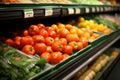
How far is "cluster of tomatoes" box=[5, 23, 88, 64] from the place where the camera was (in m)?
1.78

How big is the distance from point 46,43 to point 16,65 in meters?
0.71

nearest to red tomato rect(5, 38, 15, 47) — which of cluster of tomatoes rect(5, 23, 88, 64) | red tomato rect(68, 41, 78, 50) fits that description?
cluster of tomatoes rect(5, 23, 88, 64)

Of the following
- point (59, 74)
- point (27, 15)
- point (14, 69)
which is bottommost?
point (59, 74)

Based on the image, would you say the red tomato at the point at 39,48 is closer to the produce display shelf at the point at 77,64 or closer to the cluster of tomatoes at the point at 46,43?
the cluster of tomatoes at the point at 46,43

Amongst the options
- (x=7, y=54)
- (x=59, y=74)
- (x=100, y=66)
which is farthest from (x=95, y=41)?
(x=7, y=54)

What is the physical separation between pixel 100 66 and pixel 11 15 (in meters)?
2.03

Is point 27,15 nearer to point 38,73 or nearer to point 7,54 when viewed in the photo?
point 7,54

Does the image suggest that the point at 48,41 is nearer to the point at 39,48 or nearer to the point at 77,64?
the point at 39,48

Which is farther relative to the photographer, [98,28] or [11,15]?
[98,28]

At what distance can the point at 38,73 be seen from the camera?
1.38m

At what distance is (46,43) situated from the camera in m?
2.02

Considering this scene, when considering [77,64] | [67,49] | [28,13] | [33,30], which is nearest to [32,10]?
[28,13]

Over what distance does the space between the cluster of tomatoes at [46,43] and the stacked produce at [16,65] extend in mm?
185

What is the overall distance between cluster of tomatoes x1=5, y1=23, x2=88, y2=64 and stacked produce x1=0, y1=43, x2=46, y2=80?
18cm
